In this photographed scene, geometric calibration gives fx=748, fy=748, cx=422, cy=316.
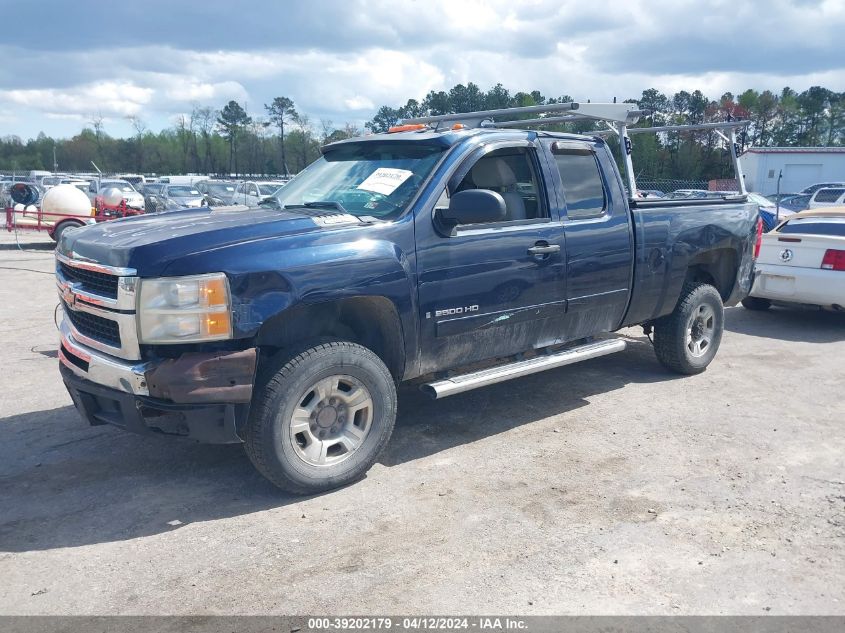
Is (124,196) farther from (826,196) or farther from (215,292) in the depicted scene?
(826,196)

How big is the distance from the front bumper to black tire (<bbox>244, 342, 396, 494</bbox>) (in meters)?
0.13

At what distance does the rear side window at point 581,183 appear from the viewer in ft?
18.6

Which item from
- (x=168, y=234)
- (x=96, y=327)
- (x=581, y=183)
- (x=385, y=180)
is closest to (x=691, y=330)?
(x=581, y=183)

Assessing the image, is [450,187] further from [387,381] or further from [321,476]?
[321,476]

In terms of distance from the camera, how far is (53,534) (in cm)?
395

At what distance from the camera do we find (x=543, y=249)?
5289 mm

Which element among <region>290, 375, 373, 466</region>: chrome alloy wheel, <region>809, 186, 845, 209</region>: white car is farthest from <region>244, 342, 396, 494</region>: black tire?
<region>809, 186, 845, 209</region>: white car

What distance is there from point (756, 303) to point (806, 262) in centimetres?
128

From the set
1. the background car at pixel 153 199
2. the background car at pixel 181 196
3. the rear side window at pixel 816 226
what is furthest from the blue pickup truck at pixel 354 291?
the background car at pixel 181 196

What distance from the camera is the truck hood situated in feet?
12.9

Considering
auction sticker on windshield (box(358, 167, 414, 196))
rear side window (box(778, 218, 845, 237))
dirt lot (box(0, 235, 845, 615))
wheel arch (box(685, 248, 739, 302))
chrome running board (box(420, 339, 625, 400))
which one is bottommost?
dirt lot (box(0, 235, 845, 615))

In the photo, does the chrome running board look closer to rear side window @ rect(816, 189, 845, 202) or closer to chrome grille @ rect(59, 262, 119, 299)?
chrome grille @ rect(59, 262, 119, 299)

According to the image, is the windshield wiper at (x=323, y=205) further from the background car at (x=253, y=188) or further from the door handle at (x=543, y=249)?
the background car at (x=253, y=188)

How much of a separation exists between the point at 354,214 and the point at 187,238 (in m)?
1.19
